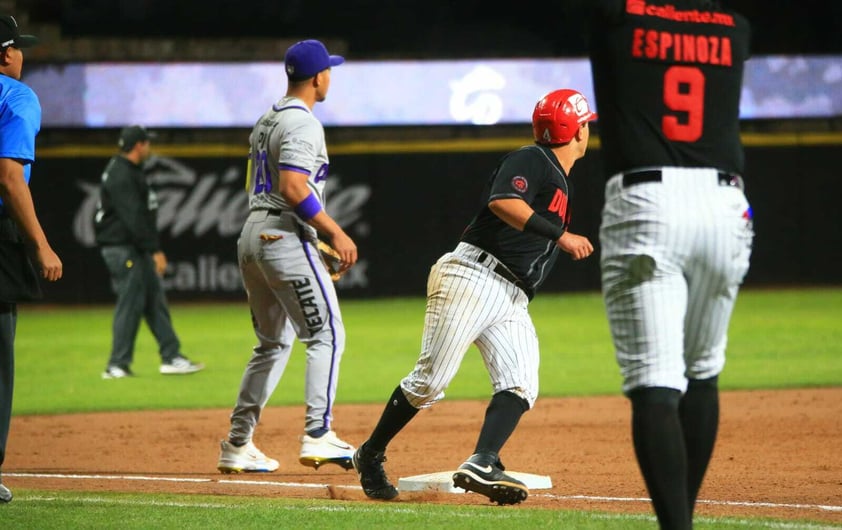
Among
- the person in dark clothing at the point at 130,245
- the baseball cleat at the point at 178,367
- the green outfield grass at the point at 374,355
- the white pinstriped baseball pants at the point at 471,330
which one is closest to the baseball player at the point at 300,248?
the white pinstriped baseball pants at the point at 471,330

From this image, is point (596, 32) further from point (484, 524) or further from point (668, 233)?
point (484, 524)

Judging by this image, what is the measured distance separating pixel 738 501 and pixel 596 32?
8.16ft

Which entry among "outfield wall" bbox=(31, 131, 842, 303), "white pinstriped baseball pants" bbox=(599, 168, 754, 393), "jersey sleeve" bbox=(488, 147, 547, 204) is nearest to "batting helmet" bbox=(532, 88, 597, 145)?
"jersey sleeve" bbox=(488, 147, 547, 204)

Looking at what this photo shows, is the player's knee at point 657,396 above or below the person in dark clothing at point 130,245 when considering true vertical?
above

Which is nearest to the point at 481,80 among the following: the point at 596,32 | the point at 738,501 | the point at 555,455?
the point at 555,455

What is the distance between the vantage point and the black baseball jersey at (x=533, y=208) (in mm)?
5047

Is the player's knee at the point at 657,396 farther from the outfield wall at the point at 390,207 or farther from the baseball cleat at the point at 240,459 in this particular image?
the outfield wall at the point at 390,207

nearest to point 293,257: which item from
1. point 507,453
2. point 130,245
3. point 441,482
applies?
point 441,482

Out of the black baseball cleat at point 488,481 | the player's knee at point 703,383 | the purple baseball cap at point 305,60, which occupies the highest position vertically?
the purple baseball cap at point 305,60

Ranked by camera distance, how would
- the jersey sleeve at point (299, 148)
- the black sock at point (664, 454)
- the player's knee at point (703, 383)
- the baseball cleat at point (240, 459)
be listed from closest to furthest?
1. the black sock at point (664, 454)
2. the player's knee at point (703, 383)
3. the jersey sleeve at point (299, 148)
4. the baseball cleat at point (240, 459)

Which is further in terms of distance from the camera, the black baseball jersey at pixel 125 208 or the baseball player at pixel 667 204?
the black baseball jersey at pixel 125 208

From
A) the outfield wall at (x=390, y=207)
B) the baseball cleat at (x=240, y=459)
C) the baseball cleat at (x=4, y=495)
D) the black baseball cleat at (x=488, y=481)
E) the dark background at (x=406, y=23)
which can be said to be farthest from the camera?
the dark background at (x=406, y=23)

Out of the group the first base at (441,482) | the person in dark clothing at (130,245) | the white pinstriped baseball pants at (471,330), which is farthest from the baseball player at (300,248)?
the person in dark clothing at (130,245)

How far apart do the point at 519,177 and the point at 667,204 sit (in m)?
1.54
